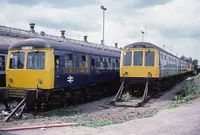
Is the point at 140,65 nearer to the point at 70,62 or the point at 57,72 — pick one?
the point at 70,62

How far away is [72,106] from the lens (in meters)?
16.3

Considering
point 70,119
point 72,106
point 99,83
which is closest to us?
point 70,119

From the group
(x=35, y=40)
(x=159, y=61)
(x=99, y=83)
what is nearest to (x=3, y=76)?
(x=35, y=40)

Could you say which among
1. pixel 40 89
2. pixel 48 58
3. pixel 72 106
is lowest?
pixel 72 106

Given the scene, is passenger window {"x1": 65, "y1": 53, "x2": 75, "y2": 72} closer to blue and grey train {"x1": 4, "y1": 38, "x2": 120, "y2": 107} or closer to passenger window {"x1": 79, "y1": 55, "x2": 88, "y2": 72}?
blue and grey train {"x1": 4, "y1": 38, "x2": 120, "y2": 107}

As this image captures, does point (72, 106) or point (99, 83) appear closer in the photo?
point (72, 106)

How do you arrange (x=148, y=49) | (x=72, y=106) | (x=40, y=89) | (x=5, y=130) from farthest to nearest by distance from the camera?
(x=148, y=49)
(x=72, y=106)
(x=40, y=89)
(x=5, y=130)

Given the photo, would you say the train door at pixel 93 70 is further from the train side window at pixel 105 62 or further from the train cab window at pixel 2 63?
the train cab window at pixel 2 63

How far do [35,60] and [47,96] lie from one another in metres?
1.67

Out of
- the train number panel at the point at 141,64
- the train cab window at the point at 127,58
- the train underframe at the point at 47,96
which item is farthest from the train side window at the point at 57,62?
the train cab window at the point at 127,58

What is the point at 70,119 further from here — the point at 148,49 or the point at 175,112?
the point at 148,49

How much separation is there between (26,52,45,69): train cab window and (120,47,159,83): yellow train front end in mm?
6405

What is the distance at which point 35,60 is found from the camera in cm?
1416

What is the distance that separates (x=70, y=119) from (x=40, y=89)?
9.54ft
